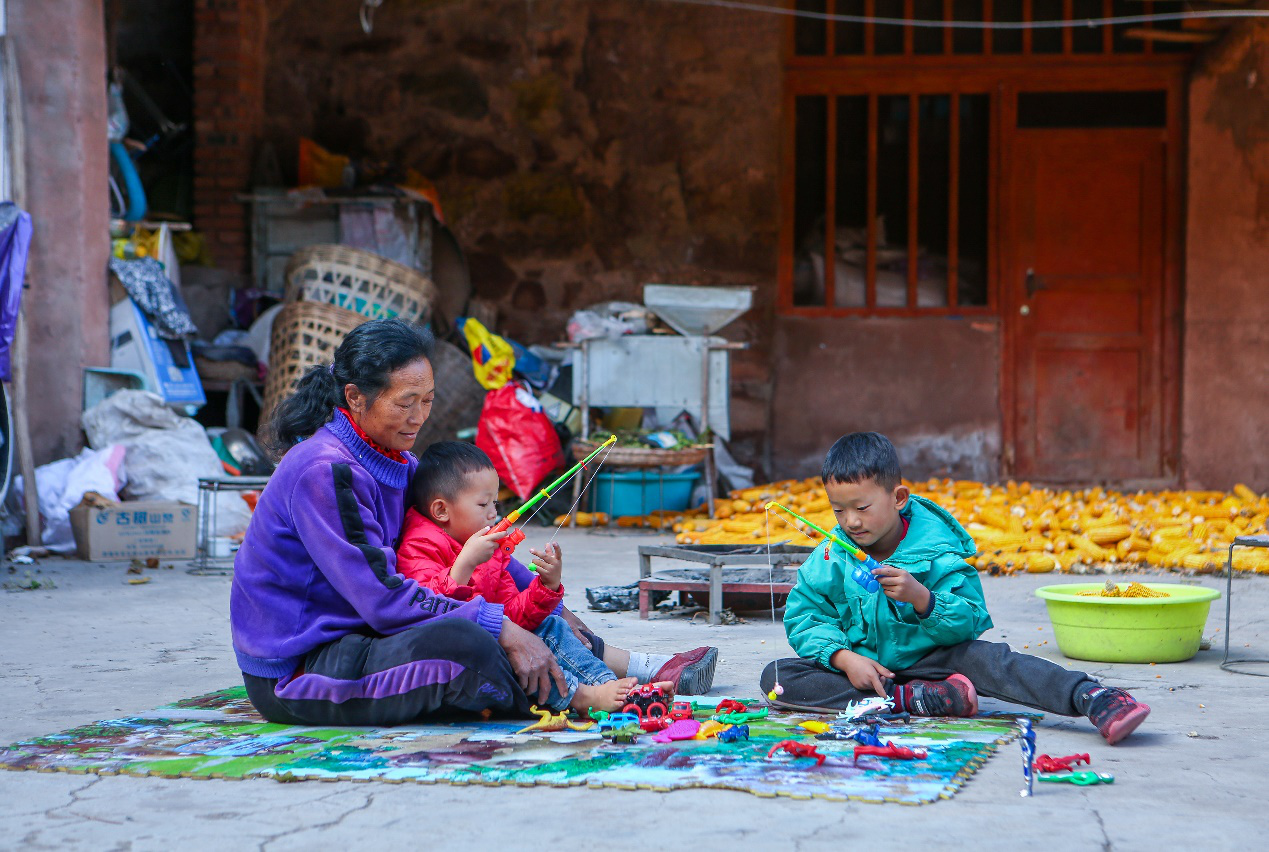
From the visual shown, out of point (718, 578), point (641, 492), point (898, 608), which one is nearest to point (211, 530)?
point (641, 492)

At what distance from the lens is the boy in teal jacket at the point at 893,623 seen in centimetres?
327

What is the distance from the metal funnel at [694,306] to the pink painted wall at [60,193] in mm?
3745

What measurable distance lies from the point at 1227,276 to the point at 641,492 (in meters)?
4.69

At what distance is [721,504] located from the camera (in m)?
8.27

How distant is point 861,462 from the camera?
3268mm

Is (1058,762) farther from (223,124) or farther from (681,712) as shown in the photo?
(223,124)

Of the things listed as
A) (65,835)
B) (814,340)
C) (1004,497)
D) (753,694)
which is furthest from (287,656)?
(814,340)

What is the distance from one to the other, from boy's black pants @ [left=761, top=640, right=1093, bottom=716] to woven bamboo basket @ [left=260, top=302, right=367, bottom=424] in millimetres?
5484

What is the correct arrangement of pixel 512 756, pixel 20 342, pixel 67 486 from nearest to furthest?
pixel 512 756, pixel 20 342, pixel 67 486

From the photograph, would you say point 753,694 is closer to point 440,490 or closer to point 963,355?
point 440,490

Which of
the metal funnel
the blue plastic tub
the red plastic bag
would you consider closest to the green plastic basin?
the blue plastic tub

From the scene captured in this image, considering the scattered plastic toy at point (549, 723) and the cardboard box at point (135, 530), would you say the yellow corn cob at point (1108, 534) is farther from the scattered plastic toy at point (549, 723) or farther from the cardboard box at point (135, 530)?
the cardboard box at point (135, 530)

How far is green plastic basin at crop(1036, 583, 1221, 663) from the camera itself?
160 inches

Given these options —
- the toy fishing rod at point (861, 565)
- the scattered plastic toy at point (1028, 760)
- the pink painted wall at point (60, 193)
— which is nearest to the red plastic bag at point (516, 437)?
the pink painted wall at point (60, 193)
